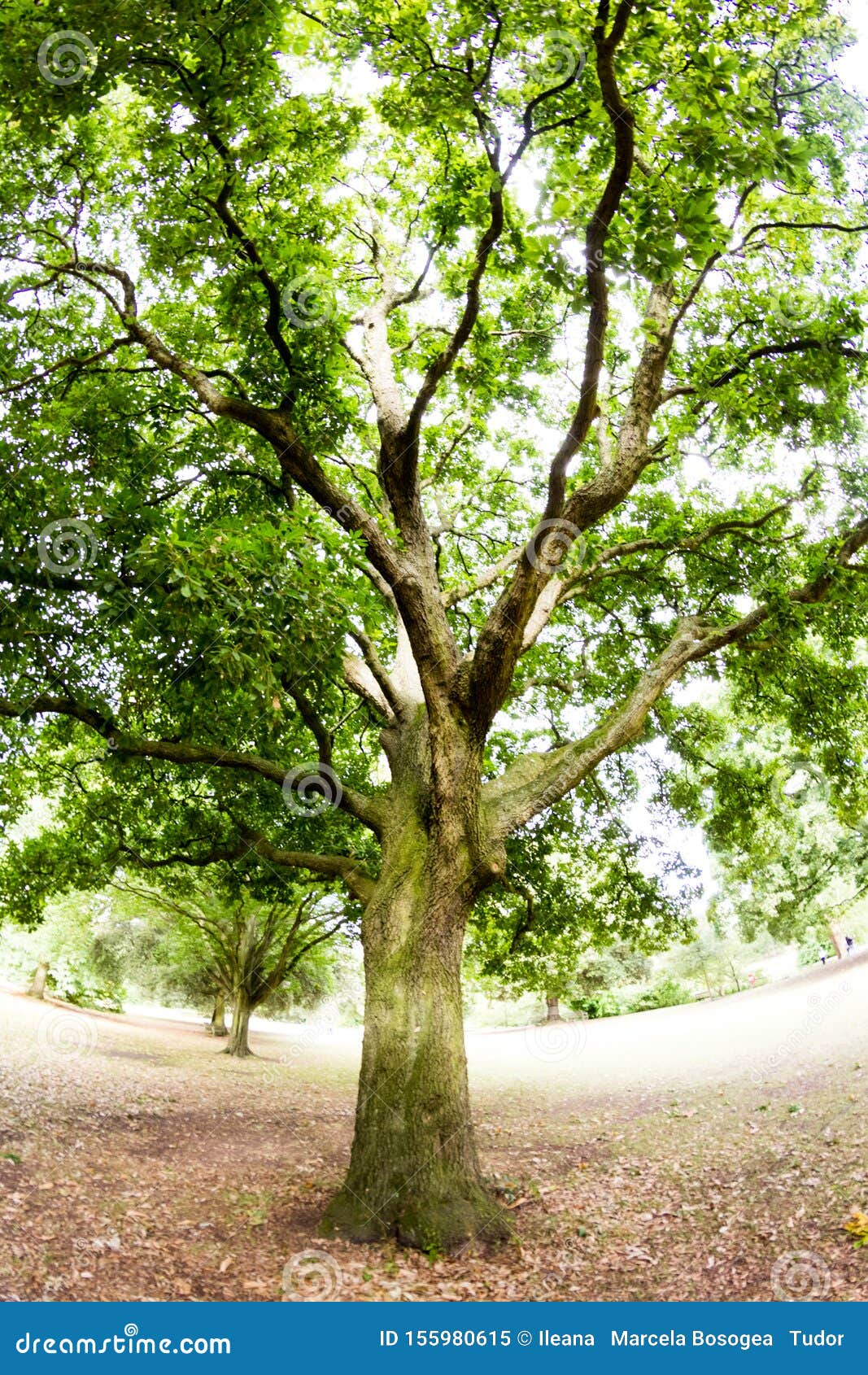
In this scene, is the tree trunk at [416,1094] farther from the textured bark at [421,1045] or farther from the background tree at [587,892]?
the background tree at [587,892]

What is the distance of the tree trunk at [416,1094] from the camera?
19.7 ft

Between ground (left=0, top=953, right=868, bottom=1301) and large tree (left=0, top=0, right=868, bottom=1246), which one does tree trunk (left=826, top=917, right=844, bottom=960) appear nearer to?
ground (left=0, top=953, right=868, bottom=1301)

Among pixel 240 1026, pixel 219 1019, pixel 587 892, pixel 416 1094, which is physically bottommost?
pixel 219 1019

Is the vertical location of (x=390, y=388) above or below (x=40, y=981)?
above

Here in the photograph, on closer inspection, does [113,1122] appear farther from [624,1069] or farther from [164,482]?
[624,1069]

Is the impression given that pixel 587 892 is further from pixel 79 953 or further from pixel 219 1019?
pixel 79 953

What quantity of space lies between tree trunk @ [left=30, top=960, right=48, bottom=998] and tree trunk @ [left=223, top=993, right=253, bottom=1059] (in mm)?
13611

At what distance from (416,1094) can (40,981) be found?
32.9 metres

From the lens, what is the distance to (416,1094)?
6320 millimetres

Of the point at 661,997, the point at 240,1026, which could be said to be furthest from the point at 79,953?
the point at 661,997

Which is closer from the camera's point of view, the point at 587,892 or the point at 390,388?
the point at 390,388

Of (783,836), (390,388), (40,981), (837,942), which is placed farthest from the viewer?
(837,942)
